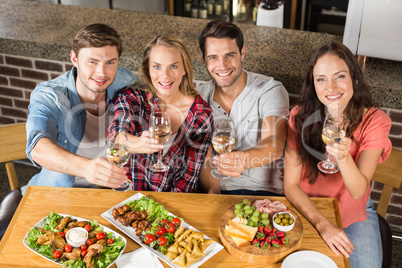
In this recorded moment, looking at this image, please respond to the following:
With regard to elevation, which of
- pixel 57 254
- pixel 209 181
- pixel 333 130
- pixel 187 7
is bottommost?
pixel 209 181

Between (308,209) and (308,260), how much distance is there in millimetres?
266

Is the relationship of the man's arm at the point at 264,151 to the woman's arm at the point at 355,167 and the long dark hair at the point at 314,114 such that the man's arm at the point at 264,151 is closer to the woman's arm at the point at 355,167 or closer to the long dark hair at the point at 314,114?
the long dark hair at the point at 314,114

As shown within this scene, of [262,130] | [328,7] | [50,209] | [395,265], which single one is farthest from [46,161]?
[328,7]

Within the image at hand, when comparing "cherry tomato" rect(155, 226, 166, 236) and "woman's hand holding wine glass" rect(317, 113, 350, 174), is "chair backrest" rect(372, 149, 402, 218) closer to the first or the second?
"woman's hand holding wine glass" rect(317, 113, 350, 174)

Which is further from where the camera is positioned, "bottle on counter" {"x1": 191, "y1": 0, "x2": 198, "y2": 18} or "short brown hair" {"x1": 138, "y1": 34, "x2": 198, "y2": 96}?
"bottle on counter" {"x1": 191, "y1": 0, "x2": 198, "y2": 18}

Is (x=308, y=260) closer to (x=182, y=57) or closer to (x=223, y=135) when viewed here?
(x=223, y=135)

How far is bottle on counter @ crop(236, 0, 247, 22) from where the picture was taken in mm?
4282

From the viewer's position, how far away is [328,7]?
4102mm

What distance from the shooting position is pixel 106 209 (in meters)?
1.81

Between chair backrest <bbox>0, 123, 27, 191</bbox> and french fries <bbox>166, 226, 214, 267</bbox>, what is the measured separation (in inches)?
42.1

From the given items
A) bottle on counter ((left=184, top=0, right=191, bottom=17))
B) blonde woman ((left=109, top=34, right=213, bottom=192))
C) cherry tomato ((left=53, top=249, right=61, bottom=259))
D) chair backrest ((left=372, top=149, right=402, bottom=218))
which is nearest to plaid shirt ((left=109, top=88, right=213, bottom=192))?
blonde woman ((left=109, top=34, right=213, bottom=192))

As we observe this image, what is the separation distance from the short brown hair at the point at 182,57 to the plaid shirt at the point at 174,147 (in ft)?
0.19

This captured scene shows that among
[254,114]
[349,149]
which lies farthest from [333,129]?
[254,114]

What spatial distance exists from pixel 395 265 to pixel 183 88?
1560 millimetres
